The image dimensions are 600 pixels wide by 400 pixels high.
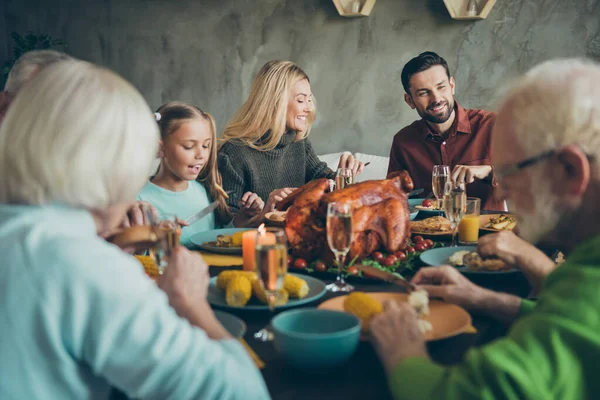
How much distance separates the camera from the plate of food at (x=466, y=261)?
1.72 meters

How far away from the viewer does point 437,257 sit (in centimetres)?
190

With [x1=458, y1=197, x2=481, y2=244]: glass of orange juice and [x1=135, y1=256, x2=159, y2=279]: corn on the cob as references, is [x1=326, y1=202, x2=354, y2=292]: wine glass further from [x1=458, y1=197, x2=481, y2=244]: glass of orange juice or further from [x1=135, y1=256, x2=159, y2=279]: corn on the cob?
[x1=458, y1=197, x2=481, y2=244]: glass of orange juice

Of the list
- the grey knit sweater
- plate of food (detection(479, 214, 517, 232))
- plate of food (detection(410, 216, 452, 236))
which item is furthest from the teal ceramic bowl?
the grey knit sweater

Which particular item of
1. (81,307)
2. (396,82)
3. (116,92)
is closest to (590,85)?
(116,92)

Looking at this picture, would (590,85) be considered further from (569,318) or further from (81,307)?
(81,307)

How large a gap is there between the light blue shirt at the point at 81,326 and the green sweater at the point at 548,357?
0.35 m

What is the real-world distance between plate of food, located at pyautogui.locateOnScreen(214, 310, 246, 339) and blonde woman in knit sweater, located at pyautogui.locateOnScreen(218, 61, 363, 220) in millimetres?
2257

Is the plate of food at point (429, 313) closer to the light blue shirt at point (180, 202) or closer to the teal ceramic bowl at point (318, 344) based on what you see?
the teal ceramic bowl at point (318, 344)

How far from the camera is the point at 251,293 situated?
4.80 ft

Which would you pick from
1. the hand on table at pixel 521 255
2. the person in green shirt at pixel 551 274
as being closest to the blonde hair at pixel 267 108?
the hand on table at pixel 521 255

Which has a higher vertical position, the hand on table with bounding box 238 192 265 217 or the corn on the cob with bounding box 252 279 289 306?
the corn on the cob with bounding box 252 279 289 306

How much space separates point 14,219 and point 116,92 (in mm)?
255

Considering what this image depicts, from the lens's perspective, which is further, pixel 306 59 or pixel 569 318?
pixel 306 59

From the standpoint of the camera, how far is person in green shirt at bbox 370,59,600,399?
85cm
